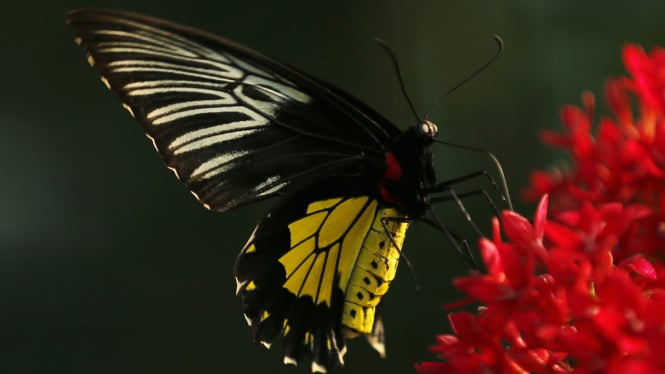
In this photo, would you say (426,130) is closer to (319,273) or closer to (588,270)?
(319,273)

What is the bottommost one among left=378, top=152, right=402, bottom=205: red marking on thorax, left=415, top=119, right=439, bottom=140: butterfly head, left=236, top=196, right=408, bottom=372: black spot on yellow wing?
left=236, top=196, right=408, bottom=372: black spot on yellow wing

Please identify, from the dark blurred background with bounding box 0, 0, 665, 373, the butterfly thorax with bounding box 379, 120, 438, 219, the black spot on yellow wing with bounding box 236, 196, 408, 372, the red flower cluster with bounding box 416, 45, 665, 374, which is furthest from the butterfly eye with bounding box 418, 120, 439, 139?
the dark blurred background with bounding box 0, 0, 665, 373

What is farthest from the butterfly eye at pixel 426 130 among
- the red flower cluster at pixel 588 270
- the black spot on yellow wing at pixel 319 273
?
the red flower cluster at pixel 588 270

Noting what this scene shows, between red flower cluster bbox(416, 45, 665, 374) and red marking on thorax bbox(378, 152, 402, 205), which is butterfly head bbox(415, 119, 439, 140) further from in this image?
red flower cluster bbox(416, 45, 665, 374)

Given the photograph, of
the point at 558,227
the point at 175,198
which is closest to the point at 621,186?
the point at 558,227

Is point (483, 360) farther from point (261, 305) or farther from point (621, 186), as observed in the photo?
point (261, 305)

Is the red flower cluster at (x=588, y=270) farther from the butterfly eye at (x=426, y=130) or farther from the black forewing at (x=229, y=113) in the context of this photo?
the black forewing at (x=229, y=113)
